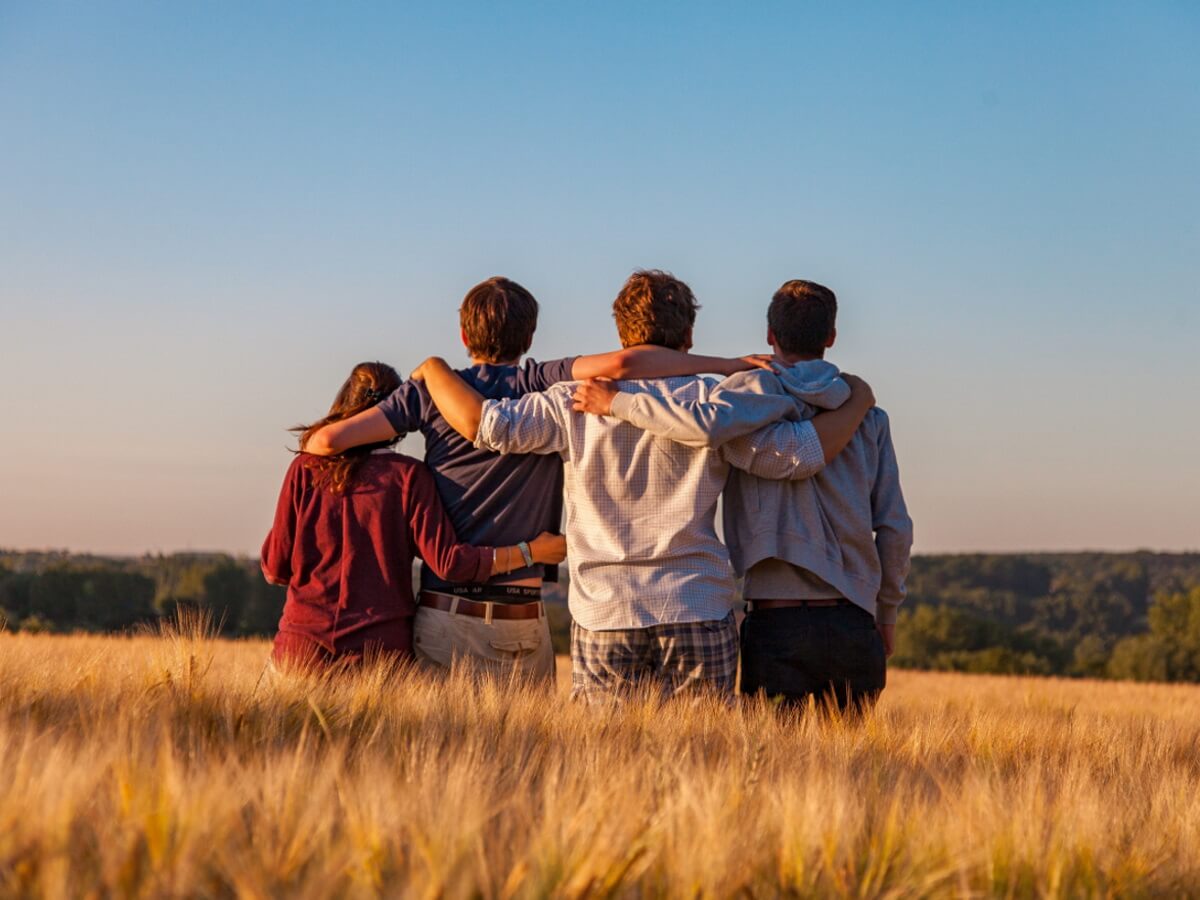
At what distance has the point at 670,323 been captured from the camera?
225 inches

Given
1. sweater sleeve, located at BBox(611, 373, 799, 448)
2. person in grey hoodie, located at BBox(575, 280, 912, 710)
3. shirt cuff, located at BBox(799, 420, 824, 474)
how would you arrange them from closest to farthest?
sweater sleeve, located at BBox(611, 373, 799, 448) < shirt cuff, located at BBox(799, 420, 824, 474) < person in grey hoodie, located at BBox(575, 280, 912, 710)

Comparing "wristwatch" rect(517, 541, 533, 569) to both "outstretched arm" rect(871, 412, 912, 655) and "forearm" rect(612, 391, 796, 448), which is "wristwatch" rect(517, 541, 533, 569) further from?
"outstretched arm" rect(871, 412, 912, 655)

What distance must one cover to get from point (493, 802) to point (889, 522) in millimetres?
3254

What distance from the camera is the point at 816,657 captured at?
570 centimetres

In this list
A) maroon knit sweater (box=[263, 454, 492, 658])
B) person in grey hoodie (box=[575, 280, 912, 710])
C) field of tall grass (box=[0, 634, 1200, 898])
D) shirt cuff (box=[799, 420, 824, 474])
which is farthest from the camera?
maroon knit sweater (box=[263, 454, 492, 658])

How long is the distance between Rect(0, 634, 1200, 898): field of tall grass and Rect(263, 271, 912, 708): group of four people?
0.59m

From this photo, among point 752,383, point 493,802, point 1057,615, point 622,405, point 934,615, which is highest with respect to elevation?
point 752,383

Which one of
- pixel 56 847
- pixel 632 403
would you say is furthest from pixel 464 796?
pixel 632 403

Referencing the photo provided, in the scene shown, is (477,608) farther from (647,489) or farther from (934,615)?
(934,615)

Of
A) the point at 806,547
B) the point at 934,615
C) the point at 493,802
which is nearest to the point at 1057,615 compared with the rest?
the point at 934,615

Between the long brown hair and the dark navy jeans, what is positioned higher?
the long brown hair

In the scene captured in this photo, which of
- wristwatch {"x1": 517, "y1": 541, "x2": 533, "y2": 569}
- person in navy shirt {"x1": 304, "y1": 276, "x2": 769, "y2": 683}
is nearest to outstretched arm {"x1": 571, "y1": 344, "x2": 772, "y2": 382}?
person in navy shirt {"x1": 304, "y1": 276, "x2": 769, "y2": 683}

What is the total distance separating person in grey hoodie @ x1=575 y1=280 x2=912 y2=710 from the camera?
18.7 ft

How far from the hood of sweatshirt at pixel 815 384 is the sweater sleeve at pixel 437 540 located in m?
1.61
